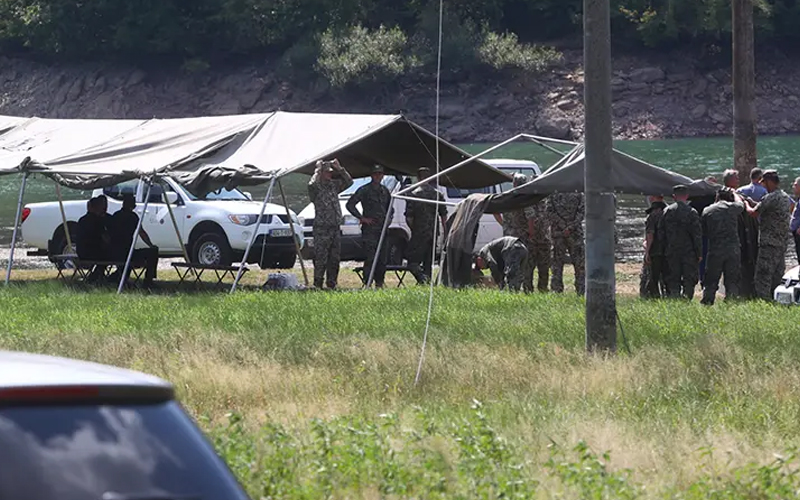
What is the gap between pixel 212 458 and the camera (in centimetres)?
427

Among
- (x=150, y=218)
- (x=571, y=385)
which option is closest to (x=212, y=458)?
(x=571, y=385)

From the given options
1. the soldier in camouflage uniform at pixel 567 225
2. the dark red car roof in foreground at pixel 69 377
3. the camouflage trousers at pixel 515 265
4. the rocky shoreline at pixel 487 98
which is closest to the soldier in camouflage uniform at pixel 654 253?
the soldier in camouflage uniform at pixel 567 225

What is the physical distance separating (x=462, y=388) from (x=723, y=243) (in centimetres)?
771

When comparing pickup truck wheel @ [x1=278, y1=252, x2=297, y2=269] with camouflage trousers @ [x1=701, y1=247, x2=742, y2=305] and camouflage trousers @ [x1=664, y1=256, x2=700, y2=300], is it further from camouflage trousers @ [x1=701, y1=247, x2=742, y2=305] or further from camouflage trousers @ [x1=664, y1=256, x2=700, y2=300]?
camouflage trousers @ [x1=701, y1=247, x2=742, y2=305]

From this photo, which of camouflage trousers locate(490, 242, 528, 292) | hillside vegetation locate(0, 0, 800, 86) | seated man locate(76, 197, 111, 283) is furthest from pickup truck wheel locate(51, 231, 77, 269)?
hillside vegetation locate(0, 0, 800, 86)

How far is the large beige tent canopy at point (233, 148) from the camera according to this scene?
20.3 meters

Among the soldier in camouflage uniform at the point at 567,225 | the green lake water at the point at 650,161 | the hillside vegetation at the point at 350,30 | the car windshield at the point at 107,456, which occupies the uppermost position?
the hillside vegetation at the point at 350,30

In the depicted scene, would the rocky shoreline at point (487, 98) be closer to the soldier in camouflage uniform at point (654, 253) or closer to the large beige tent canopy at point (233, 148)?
the large beige tent canopy at point (233, 148)

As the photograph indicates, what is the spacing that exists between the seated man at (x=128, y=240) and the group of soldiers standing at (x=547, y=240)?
4956 millimetres

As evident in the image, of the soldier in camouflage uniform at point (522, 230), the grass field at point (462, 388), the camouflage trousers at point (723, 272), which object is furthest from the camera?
the soldier in camouflage uniform at point (522, 230)

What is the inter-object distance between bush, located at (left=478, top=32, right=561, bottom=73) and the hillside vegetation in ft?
0.20

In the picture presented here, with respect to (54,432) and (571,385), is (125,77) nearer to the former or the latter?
(571,385)

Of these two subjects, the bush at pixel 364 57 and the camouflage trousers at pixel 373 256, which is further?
the bush at pixel 364 57

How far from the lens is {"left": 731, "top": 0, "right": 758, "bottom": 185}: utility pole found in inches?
930
